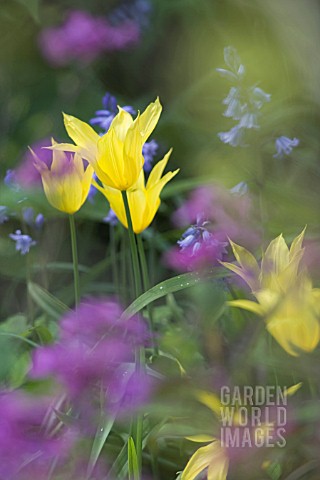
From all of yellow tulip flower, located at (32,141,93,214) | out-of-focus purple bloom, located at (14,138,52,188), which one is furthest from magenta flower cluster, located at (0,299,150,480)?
out-of-focus purple bloom, located at (14,138,52,188)

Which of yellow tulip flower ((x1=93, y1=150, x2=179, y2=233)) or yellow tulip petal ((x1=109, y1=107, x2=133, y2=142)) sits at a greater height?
yellow tulip petal ((x1=109, y1=107, x2=133, y2=142))

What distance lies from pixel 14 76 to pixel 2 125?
223mm

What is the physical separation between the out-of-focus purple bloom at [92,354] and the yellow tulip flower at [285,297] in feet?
0.36

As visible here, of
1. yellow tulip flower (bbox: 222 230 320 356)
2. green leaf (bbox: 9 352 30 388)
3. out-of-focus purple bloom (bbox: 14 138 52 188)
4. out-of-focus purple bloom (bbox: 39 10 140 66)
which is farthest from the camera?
out-of-focus purple bloom (bbox: 39 10 140 66)

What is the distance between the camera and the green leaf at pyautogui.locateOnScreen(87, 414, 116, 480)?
0.77 metres

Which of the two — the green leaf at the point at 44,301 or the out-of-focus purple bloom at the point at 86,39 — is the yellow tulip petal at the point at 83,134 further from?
the out-of-focus purple bloom at the point at 86,39

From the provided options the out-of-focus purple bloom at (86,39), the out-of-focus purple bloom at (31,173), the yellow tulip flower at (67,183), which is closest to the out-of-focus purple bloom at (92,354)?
the yellow tulip flower at (67,183)

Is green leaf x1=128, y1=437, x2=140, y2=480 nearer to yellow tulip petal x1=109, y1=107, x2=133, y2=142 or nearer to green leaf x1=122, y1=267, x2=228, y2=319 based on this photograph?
green leaf x1=122, y1=267, x2=228, y2=319

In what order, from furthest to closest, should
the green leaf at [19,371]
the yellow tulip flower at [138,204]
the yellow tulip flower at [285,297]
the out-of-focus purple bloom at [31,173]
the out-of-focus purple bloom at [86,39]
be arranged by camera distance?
the out-of-focus purple bloom at [86,39] → the out-of-focus purple bloom at [31,173] → the green leaf at [19,371] → the yellow tulip flower at [138,204] → the yellow tulip flower at [285,297]

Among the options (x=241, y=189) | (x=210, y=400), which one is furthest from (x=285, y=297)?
(x=241, y=189)

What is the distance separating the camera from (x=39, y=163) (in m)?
0.90

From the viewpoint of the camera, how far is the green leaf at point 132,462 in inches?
28.9

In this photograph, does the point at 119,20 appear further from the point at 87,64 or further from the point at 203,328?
the point at 203,328

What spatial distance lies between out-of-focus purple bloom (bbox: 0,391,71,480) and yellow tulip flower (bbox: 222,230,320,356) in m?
0.25
